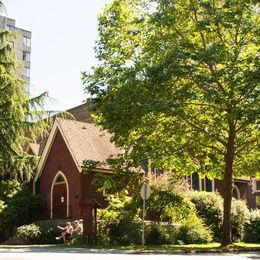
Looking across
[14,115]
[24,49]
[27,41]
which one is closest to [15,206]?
[14,115]

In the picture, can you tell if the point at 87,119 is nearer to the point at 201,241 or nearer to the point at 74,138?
the point at 74,138

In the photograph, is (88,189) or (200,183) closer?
(88,189)

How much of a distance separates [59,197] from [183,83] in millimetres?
15967

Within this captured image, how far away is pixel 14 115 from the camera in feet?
106

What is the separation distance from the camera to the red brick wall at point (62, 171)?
33.0 metres

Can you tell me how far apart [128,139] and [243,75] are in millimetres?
7322

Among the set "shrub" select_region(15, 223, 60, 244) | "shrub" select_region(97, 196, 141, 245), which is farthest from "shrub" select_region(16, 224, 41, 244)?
"shrub" select_region(97, 196, 141, 245)

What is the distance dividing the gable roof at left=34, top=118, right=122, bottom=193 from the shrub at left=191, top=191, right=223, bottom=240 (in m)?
6.33

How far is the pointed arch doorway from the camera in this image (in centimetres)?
3412

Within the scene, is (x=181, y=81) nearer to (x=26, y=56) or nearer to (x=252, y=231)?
(x=252, y=231)

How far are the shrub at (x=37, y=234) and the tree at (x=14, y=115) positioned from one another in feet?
15.6

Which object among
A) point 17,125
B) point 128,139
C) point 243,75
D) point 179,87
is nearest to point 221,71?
point 243,75

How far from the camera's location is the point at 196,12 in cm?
2308

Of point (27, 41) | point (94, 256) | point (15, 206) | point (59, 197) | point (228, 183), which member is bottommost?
point (94, 256)
